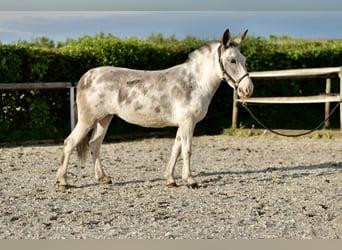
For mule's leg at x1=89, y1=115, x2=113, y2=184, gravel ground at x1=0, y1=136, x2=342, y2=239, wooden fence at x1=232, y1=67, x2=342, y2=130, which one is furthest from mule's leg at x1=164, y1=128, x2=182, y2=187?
wooden fence at x1=232, y1=67, x2=342, y2=130

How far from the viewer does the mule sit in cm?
704

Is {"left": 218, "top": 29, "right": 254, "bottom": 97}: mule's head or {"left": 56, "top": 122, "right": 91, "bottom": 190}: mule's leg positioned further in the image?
{"left": 56, "top": 122, "right": 91, "bottom": 190}: mule's leg

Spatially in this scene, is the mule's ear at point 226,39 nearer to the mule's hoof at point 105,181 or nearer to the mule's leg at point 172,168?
the mule's leg at point 172,168

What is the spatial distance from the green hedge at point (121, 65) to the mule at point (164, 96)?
16.4 ft

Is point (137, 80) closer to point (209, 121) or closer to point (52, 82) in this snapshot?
point (52, 82)

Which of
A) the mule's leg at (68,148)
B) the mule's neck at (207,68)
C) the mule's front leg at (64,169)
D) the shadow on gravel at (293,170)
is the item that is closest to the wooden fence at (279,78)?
the shadow on gravel at (293,170)

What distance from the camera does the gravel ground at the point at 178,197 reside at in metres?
5.12

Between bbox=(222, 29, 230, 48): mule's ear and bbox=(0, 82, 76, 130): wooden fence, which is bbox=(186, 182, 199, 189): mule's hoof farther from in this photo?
bbox=(0, 82, 76, 130): wooden fence

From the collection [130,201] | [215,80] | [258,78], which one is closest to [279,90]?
[258,78]

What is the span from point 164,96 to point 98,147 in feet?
3.71

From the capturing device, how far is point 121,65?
42.4 feet

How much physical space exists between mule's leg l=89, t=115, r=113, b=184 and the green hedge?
4.80 meters

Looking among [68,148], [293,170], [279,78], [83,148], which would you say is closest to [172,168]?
[83,148]

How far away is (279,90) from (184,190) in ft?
27.5
